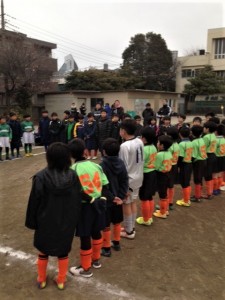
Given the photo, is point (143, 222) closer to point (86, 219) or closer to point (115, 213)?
point (115, 213)

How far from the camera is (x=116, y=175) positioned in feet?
13.1

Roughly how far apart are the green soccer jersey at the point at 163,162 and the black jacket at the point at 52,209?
221cm

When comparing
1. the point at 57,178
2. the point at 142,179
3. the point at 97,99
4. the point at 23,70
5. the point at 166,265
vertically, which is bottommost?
the point at 166,265

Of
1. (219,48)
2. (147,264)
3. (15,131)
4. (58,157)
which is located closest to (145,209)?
(147,264)

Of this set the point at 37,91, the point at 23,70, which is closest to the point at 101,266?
the point at 23,70

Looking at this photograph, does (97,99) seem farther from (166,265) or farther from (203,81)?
(166,265)

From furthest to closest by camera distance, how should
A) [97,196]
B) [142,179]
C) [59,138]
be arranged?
[59,138] → [142,179] → [97,196]

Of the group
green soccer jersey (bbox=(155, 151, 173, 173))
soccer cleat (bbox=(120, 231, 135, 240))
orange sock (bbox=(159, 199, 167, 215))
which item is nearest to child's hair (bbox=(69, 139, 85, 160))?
soccer cleat (bbox=(120, 231, 135, 240))

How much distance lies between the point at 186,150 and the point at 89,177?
115 inches

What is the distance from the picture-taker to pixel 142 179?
465 centimetres

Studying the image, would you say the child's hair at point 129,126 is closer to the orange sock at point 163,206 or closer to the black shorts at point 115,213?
the black shorts at point 115,213

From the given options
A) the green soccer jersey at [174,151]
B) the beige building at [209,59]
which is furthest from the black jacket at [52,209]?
the beige building at [209,59]

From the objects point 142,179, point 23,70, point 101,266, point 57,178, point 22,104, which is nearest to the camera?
point 57,178

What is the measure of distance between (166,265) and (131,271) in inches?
19.1
